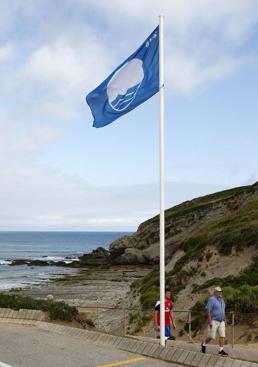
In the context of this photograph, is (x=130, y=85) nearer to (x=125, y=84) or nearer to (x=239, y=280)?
(x=125, y=84)

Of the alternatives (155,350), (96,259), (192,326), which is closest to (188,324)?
(192,326)

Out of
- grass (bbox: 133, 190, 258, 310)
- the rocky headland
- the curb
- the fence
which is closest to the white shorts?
the curb

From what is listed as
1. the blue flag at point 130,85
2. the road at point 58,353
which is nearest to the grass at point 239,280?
the road at point 58,353

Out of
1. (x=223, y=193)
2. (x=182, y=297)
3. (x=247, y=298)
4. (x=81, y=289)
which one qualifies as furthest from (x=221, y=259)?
(x=223, y=193)

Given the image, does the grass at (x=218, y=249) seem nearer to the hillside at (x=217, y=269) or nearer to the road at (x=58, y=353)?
the hillside at (x=217, y=269)

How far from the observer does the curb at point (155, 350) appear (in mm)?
9461

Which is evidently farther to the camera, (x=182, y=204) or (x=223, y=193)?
(x=182, y=204)

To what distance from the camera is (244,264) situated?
27.6 m

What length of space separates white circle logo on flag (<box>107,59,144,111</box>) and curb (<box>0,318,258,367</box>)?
5.41m

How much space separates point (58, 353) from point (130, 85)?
6298mm

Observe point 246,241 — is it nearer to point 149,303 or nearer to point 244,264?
point 244,264

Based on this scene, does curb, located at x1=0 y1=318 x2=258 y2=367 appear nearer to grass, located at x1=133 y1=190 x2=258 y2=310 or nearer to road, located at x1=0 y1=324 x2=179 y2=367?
road, located at x1=0 y1=324 x2=179 y2=367

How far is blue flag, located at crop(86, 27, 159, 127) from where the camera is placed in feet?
38.5

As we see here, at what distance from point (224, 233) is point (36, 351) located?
22529 millimetres
